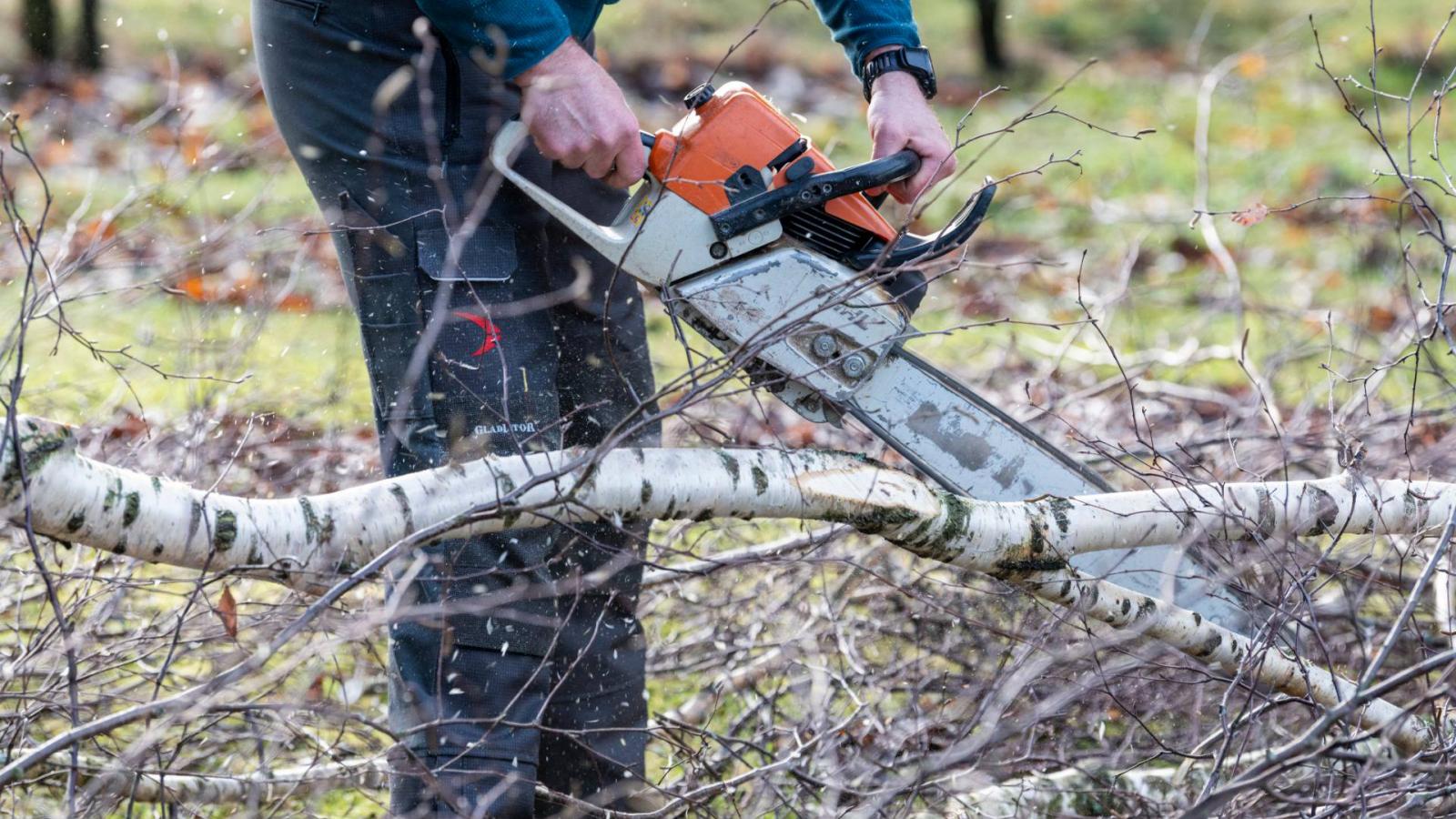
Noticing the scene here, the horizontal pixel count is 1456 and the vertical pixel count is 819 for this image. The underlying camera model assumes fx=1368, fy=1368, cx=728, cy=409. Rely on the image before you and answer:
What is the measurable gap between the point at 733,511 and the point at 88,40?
10.7 meters

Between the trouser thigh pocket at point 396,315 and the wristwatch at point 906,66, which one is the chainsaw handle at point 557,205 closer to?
the trouser thigh pocket at point 396,315

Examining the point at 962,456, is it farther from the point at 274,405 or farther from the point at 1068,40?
the point at 1068,40

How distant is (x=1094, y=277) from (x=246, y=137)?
477 cm

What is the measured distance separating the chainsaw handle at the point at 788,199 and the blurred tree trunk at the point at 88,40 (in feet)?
32.1

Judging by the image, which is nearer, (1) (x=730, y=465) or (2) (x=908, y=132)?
(1) (x=730, y=465)

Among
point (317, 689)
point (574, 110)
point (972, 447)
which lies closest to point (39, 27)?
point (317, 689)

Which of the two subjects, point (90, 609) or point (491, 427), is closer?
point (491, 427)

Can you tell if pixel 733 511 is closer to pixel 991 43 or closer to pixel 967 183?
pixel 967 183

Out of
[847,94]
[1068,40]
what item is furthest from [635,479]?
[1068,40]

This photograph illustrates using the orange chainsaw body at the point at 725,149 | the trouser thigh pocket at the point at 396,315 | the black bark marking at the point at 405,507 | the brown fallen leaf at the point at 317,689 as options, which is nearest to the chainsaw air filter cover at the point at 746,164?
the orange chainsaw body at the point at 725,149

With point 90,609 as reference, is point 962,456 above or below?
above

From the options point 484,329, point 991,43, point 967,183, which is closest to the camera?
point 484,329

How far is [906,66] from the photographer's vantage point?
2.60m

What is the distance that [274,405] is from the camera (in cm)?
432
